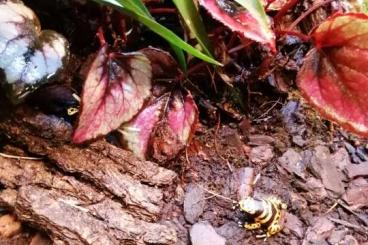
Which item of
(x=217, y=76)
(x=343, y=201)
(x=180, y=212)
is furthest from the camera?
(x=217, y=76)

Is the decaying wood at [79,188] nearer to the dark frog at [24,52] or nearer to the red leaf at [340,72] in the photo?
the dark frog at [24,52]

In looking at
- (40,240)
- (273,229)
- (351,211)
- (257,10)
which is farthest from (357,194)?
(40,240)

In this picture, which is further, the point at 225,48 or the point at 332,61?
the point at 225,48

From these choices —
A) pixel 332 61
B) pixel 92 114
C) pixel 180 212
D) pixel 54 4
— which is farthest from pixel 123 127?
pixel 332 61

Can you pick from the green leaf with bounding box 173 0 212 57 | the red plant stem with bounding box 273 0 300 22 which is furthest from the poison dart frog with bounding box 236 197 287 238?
the red plant stem with bounding box 273 0 300 22


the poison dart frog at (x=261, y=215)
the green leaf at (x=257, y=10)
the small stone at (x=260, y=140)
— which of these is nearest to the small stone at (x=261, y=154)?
the small stone at (x=260, y=140)

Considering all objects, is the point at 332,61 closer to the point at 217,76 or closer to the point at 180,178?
the point at 217,76
